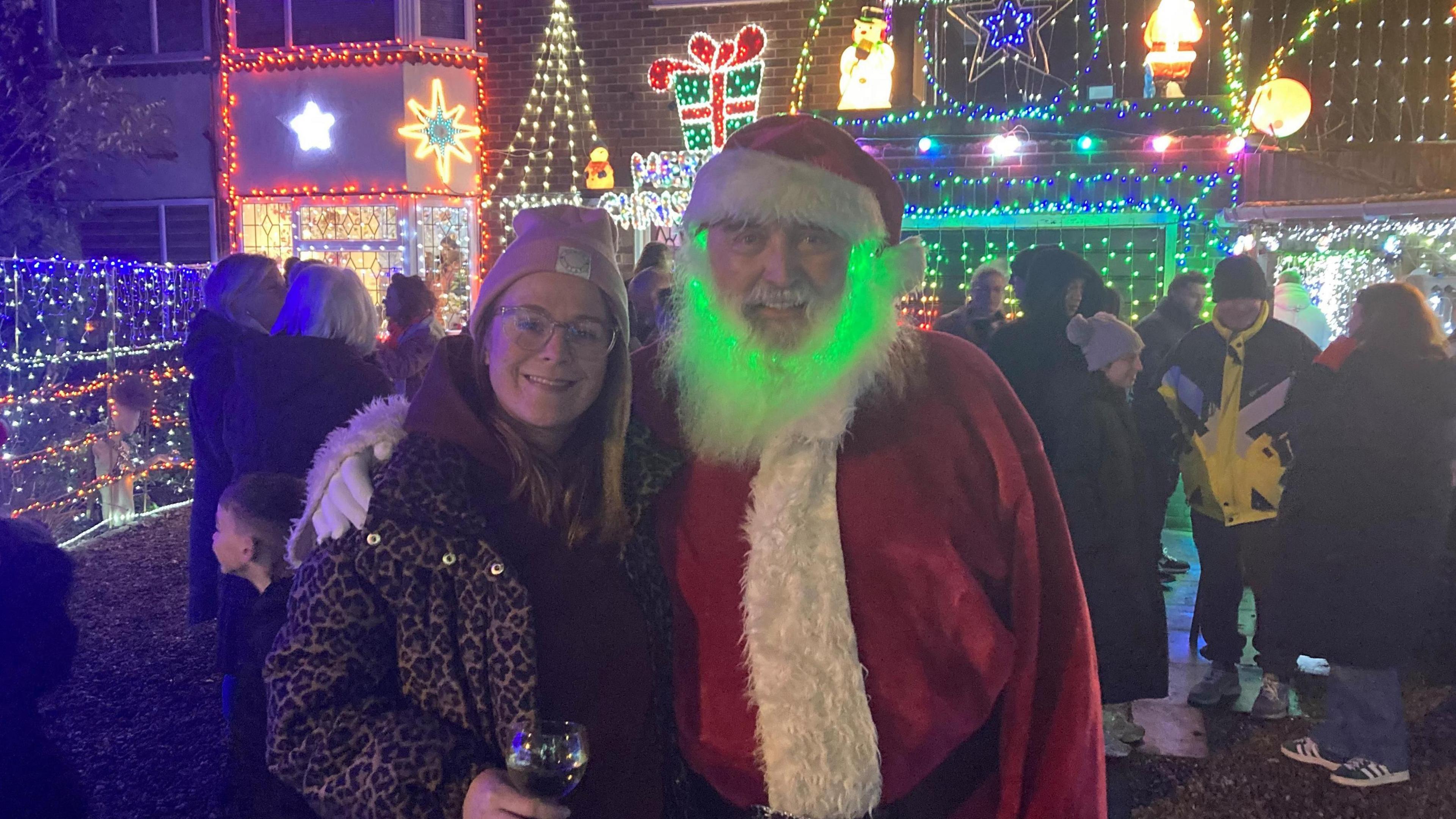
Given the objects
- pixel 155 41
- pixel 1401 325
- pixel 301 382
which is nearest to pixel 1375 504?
pixel 1401 325

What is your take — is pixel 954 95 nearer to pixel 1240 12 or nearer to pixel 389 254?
pixel 1240 12

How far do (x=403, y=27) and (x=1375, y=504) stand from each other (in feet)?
32.7

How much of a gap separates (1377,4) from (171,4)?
1345 centimetres

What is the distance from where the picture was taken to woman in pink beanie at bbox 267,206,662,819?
1.60 m

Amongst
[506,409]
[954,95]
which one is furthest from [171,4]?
[506,409]

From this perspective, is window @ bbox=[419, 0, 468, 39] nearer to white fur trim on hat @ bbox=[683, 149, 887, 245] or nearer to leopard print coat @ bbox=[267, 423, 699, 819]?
white fur trim on hat @ bbox=[683, 149, 887, 245]

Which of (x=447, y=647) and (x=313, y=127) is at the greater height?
(x=313, y=127)

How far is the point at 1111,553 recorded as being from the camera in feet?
12.7

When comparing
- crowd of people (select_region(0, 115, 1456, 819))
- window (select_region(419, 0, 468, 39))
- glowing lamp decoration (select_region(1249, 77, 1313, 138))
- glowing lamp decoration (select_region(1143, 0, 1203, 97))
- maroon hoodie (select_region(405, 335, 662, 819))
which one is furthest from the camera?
window (select_region(419, 0, 468, 39))

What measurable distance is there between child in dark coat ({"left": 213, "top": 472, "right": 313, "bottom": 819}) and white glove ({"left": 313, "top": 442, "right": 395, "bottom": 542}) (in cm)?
106

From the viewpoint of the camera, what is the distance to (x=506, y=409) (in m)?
1.86

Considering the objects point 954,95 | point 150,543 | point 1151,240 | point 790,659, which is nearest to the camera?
point 790,659

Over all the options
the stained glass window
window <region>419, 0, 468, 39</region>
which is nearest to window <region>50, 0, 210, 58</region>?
the stained glass window

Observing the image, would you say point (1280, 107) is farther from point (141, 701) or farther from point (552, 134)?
point (141, 701)
